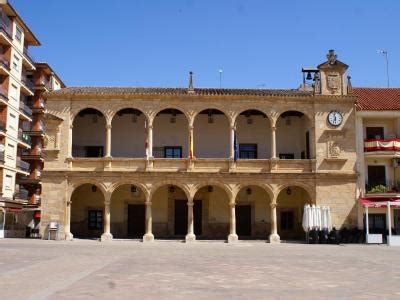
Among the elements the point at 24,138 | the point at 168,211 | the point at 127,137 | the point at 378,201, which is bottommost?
the point at 168,211

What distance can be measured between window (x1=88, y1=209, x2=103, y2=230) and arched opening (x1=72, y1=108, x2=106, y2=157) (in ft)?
12.6

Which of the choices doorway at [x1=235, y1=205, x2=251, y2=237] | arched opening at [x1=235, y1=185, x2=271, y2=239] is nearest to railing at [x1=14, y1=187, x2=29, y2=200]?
doorway at [x1=235, y1=205, x2=251, y2=237]

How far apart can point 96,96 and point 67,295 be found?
74.5 feet

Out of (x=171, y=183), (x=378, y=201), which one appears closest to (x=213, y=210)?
(x=171, y=183)

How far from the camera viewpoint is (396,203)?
2934 cm

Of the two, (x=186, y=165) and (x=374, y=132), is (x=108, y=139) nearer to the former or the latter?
(x=186, y=165)

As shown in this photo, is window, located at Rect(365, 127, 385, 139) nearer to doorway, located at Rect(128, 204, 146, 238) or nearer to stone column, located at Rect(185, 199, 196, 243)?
stone column, located at Rect(185, 199, 196, 243)

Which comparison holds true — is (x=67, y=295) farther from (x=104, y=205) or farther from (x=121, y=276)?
(x=104, y=205)

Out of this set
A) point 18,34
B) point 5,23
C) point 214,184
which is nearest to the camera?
point 214,184

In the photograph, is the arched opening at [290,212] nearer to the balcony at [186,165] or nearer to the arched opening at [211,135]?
the balcony at [186,165]

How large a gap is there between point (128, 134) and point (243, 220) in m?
9.71

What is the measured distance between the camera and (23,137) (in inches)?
1861

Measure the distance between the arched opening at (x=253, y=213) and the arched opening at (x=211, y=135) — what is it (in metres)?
2.97

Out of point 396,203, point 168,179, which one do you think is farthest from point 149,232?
point 396,203
